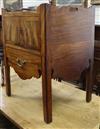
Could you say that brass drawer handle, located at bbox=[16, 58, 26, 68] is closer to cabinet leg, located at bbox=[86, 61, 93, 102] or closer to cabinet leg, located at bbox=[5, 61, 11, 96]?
cabinet leg, located at bbox=[5, 61, 11, 96]

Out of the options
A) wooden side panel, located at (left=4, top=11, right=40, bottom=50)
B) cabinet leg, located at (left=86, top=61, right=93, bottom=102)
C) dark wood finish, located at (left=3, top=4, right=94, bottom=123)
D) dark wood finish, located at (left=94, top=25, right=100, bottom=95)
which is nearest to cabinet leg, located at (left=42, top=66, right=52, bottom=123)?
dark wood finish, located at (left=3, top=4, right=94, bottom=123)

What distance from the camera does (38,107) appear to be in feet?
4.36

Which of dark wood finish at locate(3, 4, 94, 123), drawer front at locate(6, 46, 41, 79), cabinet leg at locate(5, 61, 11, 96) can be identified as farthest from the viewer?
cabinet leg at locate(5, 61, 11, 96)

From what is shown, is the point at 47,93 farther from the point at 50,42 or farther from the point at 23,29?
the point at 23,29

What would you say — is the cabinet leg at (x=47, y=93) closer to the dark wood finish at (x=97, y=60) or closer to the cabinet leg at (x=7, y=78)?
the cabinet leg at (x=7, y=78)

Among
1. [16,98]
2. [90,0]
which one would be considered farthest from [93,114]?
[90,0]

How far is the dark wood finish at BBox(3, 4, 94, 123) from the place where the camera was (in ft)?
3.29

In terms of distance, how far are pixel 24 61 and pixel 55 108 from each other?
395 millimetres

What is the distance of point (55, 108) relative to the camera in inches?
51.9

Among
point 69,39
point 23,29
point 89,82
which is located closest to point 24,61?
point 23,29

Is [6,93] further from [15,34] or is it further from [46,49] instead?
[46,49]

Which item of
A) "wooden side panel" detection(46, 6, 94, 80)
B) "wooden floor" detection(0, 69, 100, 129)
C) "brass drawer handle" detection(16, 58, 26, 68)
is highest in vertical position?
"wooden side panel" detection(46, 6, 94, 80)

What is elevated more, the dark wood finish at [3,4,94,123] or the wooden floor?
the dark wood finish at [3,4,94,123]

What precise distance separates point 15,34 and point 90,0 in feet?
2.61
